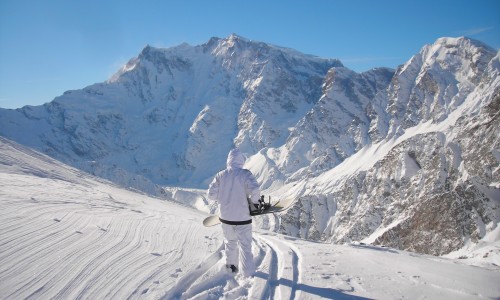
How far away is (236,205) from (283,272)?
58.1 inches

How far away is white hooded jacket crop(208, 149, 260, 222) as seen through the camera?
742 centimetres

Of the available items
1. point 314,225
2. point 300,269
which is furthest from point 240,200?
point 314,225

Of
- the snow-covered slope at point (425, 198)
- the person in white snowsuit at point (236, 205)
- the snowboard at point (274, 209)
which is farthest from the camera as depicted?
the snow-covered slope at point (425, 198)

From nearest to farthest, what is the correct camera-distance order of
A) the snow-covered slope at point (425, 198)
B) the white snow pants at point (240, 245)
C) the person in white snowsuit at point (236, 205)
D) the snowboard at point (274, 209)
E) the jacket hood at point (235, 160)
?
1. the white snow pants at point (240, 245)
2. the person in white snowsuit at point (236, 205)
3. the jacket hood at point (235, 160)
4. the snowboard at point (274, 209)
5. the snow-covered slope at point (425, 198)

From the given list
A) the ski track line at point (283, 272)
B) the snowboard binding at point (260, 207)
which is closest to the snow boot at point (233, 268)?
the ski track line at point (283, 272)

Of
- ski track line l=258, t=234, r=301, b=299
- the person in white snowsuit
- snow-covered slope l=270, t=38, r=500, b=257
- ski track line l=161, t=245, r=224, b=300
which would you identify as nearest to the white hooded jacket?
the person in white snowsuit

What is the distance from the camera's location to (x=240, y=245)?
7.31m

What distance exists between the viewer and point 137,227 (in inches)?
393

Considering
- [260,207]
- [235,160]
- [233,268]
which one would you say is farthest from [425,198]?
[233,268]

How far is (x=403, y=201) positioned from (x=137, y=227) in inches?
5943

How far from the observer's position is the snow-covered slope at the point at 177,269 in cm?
596

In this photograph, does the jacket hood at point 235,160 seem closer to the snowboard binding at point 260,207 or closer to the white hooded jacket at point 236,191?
the white hooded jacket at point 236,191

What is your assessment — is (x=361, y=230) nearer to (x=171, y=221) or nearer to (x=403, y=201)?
(x=403, y=201)

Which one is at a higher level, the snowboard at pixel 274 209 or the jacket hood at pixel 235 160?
the jacket hood at pixel 235 160
